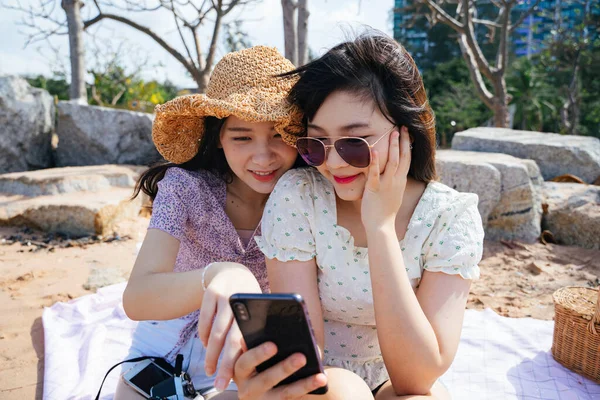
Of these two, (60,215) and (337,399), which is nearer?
(337,399)

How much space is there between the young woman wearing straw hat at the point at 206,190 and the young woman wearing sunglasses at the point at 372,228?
17 cm

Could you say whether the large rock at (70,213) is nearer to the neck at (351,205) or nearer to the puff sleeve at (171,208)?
the puff sleeve at (171,208)

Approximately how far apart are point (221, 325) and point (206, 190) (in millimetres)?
954

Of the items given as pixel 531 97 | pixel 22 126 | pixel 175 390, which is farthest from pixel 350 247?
pixel 531 97

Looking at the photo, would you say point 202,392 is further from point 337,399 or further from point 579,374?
point 579,374

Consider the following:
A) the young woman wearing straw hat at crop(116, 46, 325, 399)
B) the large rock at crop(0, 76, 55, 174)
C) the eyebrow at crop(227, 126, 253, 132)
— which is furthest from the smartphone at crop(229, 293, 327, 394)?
the large rock at crop(0, 76, 55, 174)

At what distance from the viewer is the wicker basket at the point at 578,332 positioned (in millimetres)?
2600

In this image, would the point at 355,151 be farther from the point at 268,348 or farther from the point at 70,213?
the point at 70,213

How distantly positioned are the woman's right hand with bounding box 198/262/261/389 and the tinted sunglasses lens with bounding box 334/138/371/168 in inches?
21.3

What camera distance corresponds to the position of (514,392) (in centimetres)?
264

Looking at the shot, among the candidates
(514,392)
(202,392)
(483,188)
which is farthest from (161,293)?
(483,188)

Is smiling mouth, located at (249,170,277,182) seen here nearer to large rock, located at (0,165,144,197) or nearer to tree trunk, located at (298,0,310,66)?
tree trunk, located at (298,0,310,66)

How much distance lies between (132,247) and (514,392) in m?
3.83

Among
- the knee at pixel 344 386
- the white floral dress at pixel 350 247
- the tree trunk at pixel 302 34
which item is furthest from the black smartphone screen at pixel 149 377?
the tree trunk at pixel 302 34
